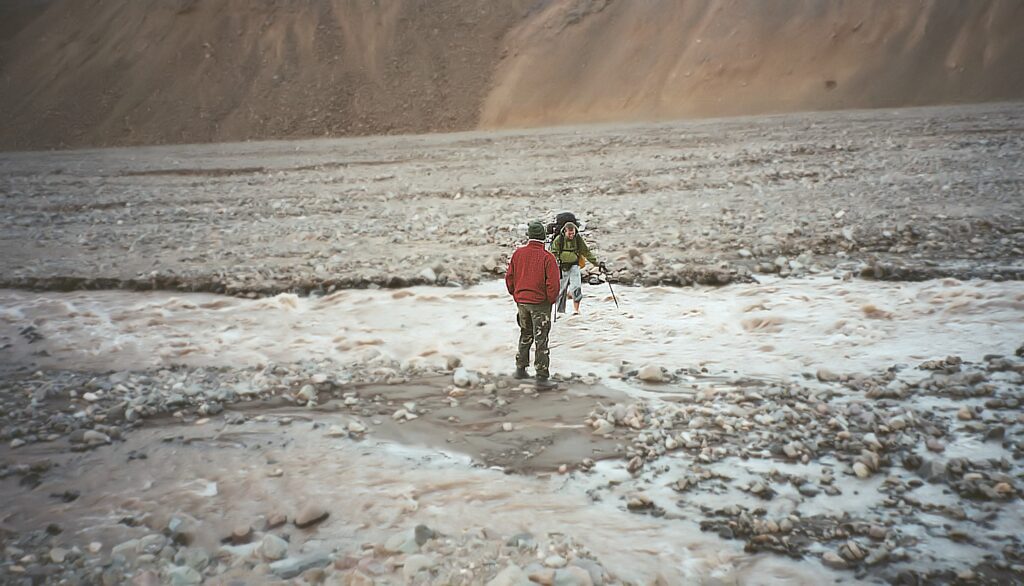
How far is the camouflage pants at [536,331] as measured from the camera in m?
6.56

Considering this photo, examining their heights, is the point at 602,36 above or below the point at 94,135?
above

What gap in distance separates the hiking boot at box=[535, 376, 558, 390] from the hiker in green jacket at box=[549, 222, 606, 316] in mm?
1353

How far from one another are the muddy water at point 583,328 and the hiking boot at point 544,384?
1.79 ft

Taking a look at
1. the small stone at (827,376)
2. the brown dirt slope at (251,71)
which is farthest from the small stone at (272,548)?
the brown dirt slope at (251,71)

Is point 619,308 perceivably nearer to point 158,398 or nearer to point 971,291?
point 971,291

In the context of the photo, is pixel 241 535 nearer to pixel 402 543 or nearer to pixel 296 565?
pixel 296 565

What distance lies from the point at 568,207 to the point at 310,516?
1092 centimetres

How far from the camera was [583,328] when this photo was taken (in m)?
8.53

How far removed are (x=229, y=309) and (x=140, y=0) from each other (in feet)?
158

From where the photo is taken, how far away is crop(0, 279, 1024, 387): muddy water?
756cm

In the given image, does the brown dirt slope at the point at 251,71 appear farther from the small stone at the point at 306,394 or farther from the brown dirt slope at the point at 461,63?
the small stone at the point at 306,394

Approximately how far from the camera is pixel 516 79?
41.0 meters

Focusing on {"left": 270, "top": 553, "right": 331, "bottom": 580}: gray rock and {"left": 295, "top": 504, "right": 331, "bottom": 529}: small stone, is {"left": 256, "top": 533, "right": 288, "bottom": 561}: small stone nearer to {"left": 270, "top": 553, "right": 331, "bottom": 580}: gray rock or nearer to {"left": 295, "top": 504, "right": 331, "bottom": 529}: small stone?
{"left": 270, "top": 553, "right": 331, "bottom": 580}: gray rock

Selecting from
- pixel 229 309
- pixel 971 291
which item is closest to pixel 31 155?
pixel 229 309
